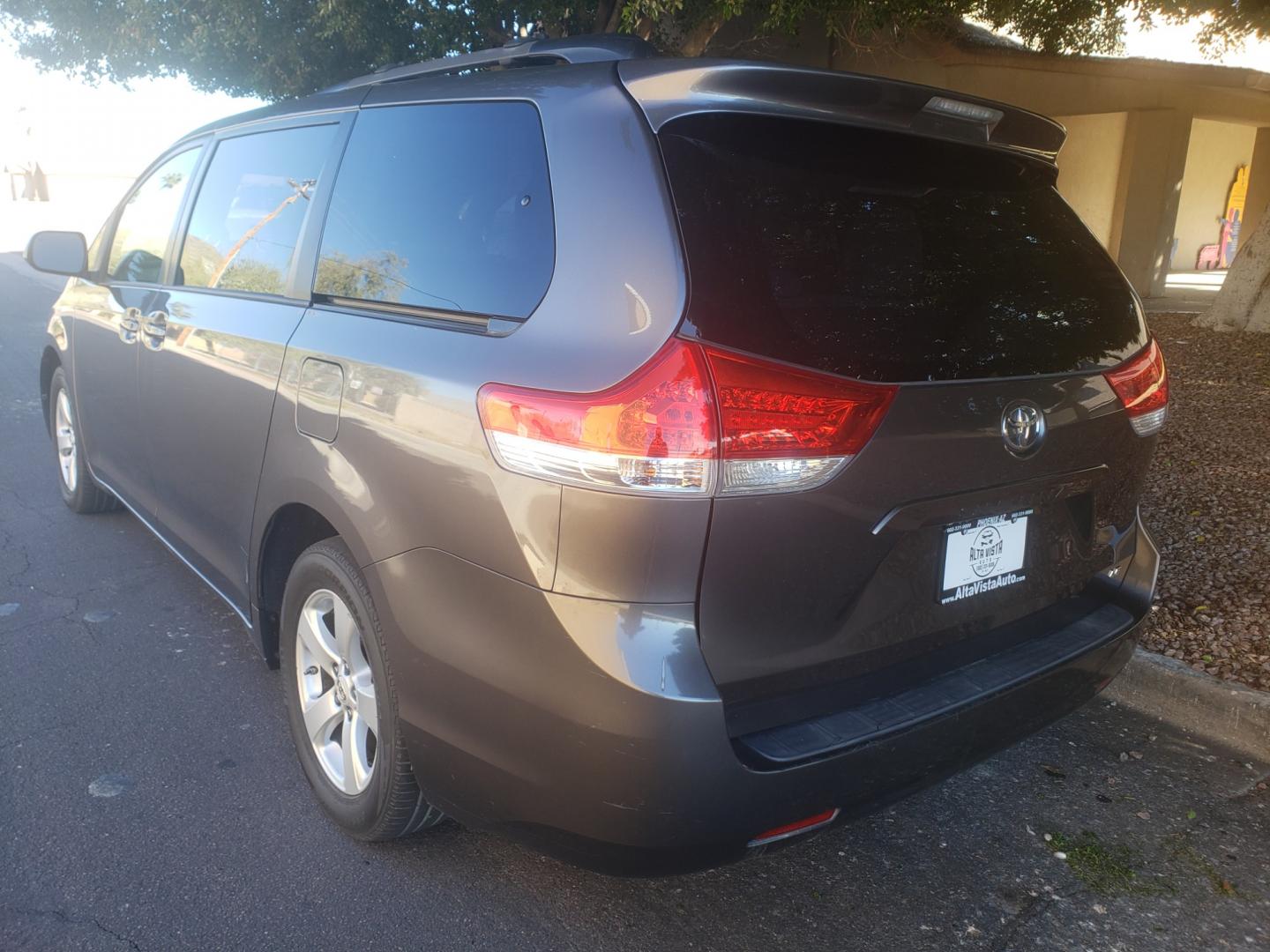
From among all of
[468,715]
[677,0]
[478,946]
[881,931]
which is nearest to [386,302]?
[468,715]

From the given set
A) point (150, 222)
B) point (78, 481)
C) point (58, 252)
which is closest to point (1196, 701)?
point (150, 222)

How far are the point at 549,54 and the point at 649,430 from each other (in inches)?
45.8

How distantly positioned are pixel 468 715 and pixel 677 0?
276 inches

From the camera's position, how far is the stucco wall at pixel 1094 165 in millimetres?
16078

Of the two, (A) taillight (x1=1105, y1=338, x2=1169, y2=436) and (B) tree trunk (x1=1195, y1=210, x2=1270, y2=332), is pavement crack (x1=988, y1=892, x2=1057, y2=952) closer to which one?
(A) taillight (x1=1105, y1=338, x2=1169, y2=436)

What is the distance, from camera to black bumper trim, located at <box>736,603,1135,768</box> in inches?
77.2

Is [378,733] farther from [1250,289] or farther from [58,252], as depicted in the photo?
[1250,289]

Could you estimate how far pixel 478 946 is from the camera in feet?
7.61

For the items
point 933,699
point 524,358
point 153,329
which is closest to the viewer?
point 524,358

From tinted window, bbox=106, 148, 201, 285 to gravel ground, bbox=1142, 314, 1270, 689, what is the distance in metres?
3.96

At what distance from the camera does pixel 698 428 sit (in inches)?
71.7

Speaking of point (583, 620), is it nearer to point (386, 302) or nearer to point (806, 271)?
point (806, 271)

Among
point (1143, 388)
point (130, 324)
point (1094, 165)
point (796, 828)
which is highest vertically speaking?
point (1094, 165)

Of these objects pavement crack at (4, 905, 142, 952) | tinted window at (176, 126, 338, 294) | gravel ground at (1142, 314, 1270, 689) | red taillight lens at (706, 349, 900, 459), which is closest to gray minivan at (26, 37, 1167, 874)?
red taillight lens at (706, 349, 900, 459)
